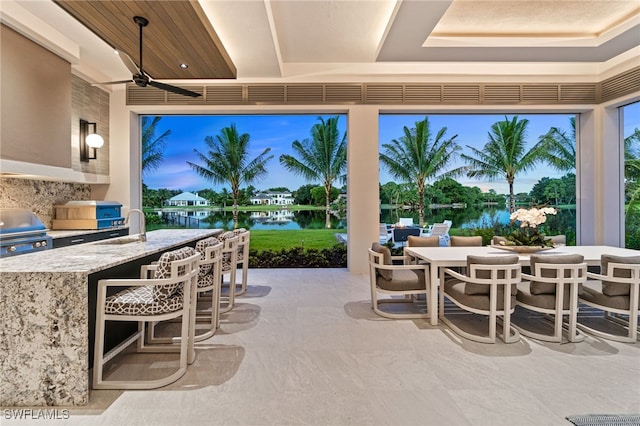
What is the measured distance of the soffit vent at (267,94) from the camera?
550 cm

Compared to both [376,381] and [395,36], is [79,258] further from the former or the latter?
[395,36]

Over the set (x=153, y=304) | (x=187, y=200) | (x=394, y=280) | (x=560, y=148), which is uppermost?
(x=560, y=148)

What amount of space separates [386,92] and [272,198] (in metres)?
2.96

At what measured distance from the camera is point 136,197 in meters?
5.63

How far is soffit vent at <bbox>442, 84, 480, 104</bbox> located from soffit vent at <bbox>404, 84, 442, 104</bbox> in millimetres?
105

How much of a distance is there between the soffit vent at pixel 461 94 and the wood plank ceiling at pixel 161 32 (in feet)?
11.9

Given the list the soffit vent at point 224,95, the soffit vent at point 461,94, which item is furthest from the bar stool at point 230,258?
the soffit vent at point 461,94

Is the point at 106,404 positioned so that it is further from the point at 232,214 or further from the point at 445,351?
the point at 232,214

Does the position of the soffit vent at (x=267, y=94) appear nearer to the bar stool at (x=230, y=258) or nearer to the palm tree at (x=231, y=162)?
the palm tree at (x=231, y=162)

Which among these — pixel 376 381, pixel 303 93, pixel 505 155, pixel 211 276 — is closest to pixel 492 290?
pixel 376 381

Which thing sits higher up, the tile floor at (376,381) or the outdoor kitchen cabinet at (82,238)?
the outdoor kitchen cabinet at (82,238)

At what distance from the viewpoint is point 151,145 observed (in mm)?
6184

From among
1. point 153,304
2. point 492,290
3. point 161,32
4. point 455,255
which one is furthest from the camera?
point 161,32

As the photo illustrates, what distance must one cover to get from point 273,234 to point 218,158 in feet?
6.25
